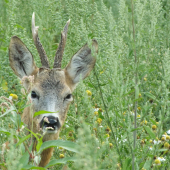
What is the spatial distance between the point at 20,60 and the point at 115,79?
193 cm

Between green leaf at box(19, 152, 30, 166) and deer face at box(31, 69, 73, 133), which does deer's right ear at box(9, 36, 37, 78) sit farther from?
green leaf at box(19, 152, 30, 166)

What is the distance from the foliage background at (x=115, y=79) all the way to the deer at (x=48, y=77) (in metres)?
0.13

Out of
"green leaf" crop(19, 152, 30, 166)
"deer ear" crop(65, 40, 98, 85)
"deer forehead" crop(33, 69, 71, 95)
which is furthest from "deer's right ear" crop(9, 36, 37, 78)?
"green leaf" crop(19, 152, 30, 166)

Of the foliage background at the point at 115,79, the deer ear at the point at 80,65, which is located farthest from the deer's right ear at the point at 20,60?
the deer ear at the point at 80,65

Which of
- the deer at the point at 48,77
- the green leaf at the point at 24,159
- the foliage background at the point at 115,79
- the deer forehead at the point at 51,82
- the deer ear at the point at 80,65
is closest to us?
the green leaf at the point at 24,159

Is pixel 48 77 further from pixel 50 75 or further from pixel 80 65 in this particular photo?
pixel 80 65

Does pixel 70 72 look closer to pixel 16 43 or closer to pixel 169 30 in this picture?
pixel 16 43

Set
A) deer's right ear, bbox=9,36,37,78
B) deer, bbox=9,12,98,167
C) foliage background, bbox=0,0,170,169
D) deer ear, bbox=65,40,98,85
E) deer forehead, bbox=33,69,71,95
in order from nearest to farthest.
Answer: foliage background, bbox=0,0,170,169
deer, bbox=9,12,98,167
deer forehead, bbox=33,69,71,95
deer's right ear, bbox=9,36,37,78
deer ear, bbox=65,40,98,85

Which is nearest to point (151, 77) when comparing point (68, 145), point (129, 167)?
point (129, 167)

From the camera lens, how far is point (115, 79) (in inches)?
116

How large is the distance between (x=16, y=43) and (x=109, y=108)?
1695 mm

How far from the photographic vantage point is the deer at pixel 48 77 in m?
3.92

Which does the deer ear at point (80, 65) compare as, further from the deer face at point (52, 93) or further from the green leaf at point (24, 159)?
the green leaf at point (24, 159)

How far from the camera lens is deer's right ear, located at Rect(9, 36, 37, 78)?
441 centimetres
